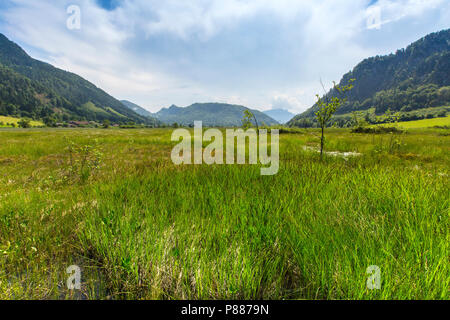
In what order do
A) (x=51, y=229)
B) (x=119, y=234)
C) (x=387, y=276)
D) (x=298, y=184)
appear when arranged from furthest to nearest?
(x=298, y=184)
(x=51, y=229)
(x=119, y=234)
(x=387, y=276)

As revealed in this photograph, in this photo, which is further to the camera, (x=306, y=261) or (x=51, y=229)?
(x=51, y=229)

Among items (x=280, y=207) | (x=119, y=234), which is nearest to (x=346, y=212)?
(x=280, y=207)

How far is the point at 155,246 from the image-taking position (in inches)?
82.2

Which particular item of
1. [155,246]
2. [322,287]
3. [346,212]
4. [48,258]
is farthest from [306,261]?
[48,258]

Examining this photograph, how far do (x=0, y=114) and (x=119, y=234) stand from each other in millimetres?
228095

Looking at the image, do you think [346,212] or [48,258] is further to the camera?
[346,212]

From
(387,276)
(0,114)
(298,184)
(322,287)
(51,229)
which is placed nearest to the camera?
(387,276)

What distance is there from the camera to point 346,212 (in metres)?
2.69

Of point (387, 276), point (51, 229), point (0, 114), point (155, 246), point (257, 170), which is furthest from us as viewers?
point (0, 114)
